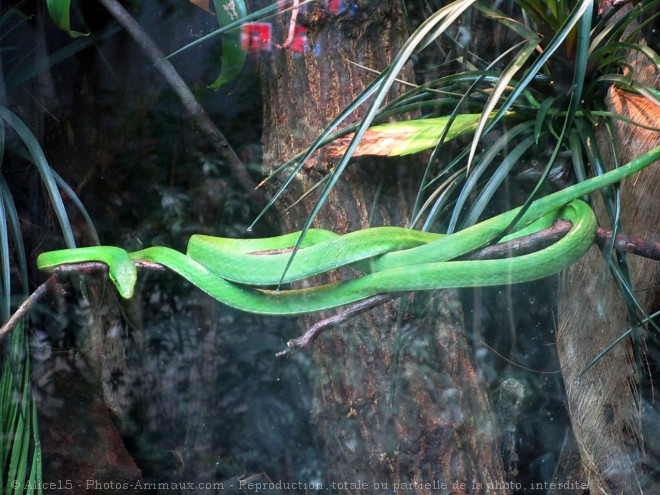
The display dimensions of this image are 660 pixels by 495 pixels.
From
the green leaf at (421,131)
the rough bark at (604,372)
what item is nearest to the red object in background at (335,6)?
the green leaf at (421,131)

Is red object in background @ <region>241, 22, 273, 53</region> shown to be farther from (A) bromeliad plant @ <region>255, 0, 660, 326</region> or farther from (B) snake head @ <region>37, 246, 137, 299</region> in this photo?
(B) snake head @ <region>37, 246, 137, 299</region>

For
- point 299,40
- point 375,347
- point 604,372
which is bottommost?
point 604,372

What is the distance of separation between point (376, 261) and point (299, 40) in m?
0.57

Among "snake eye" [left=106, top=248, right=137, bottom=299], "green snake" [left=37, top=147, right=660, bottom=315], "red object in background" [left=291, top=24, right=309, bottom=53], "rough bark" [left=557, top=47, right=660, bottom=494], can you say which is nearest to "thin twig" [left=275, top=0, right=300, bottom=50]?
"red object in background" [left=291, top=24, right=309, bottom=53]

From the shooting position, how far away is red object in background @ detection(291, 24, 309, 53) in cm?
136

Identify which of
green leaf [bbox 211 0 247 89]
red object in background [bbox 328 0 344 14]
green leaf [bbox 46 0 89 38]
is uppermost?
green leaf [bbox 46 0 89 38]

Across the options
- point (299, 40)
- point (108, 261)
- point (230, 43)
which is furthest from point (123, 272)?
point (299, 40)

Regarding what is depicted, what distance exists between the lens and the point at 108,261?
4.15ft

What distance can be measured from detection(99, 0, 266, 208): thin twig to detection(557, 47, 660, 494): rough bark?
77 centimetres

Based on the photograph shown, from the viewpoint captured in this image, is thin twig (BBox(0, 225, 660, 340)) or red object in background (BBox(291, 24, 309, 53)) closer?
thin twig (BBox(0, 225, 660, 340))

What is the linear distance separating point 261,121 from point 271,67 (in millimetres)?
132

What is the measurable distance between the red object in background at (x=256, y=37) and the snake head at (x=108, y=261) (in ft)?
1.79

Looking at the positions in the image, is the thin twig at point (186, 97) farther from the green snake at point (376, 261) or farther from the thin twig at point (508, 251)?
the thin twig at point (508, 251)

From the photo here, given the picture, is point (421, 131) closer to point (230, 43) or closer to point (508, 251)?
point (508, 251)
